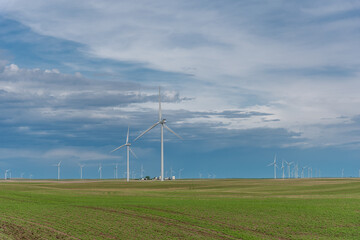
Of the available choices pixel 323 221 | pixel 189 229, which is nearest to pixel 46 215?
pixel 189 229

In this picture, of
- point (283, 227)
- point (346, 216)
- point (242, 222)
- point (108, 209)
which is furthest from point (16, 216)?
point (346, 216)

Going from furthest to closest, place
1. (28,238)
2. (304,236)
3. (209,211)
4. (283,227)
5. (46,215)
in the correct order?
(209,211), (46,215), (283,227), (304,236), (28,238)

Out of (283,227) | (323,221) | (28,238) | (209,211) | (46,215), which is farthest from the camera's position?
(209,211)

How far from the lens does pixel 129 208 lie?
155 feet

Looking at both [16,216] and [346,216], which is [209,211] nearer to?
[346,216]

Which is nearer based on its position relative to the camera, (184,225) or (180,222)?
(184,225)

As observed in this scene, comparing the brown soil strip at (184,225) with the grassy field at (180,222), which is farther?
the grassy field at (180,222)

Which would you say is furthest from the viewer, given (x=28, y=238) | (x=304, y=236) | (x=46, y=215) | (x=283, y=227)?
(x=46, y=215)

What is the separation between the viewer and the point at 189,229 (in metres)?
33.0

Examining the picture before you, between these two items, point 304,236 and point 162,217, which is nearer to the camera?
point 304,236

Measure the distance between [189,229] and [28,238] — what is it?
11.1 m

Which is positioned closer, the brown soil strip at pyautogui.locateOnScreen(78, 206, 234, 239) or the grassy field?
the brown soil strip at pyautogui.locateOnScreen(78, 206, 234, 239)

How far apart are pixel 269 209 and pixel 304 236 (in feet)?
53.3

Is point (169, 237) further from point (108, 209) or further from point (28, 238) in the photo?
point (108, 209)
